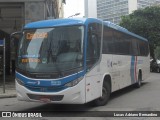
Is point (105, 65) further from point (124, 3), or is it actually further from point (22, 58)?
point (124, 3)

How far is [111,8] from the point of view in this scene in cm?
7394

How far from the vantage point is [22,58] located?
11367mm

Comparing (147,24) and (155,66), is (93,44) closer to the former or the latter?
(155,66)

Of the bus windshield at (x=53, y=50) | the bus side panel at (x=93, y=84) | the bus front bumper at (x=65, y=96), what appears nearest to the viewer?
the bus front bumper at (x=65, y=96)

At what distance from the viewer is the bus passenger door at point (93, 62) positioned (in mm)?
11250

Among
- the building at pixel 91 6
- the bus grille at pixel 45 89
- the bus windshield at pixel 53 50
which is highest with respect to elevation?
the building at pixel 91 6

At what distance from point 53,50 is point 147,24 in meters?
38.6

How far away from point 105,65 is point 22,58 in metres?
3.26

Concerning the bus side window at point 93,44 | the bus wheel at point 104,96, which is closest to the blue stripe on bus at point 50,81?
the bus side window at point 93,44

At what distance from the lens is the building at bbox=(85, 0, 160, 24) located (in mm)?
68500

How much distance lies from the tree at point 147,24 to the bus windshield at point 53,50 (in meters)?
37.2

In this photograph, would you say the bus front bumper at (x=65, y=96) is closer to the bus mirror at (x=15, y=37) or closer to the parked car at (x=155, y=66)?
the bus mirror at (x=15, y=37)

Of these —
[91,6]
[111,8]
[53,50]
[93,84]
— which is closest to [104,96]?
[93,84]

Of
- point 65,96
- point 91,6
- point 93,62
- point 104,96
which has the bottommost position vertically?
point 104,96
